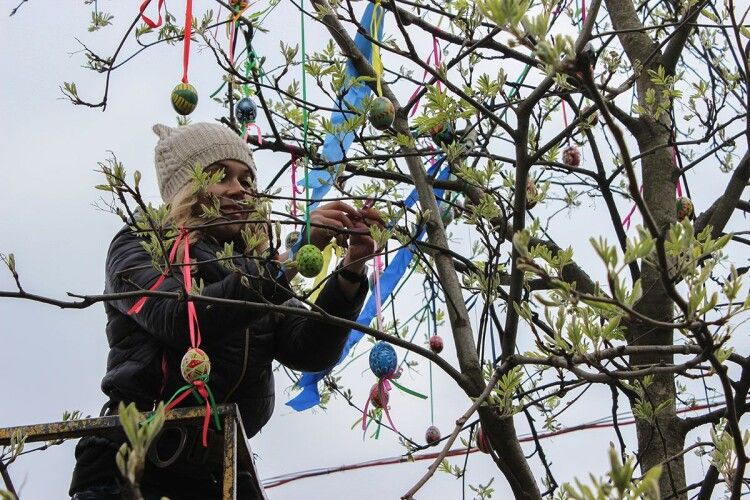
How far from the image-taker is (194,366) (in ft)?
7.07

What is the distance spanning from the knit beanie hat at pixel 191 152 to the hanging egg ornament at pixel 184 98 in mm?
79

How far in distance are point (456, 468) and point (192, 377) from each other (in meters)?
1.43

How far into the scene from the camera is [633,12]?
4008 mm

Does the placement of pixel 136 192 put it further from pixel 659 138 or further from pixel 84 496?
pixel 659 138

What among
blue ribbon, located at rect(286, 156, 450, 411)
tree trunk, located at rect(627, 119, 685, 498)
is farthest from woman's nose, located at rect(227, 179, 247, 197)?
tree trunk, located at rect(627, 119, 685, 498)

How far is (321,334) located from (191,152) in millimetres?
632

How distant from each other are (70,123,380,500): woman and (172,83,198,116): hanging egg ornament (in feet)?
0.56

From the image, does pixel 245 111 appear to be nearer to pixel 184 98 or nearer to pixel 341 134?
pixel 184 98

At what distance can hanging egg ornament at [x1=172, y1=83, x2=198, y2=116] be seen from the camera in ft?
9.79

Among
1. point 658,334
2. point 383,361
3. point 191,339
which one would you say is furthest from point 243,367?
point 658,334

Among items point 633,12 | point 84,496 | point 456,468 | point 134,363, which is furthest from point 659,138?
point 84,496

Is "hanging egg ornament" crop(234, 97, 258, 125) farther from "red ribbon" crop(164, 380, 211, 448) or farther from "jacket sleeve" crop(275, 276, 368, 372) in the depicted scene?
"red ribbon" crop(164, 380, 211, 448)

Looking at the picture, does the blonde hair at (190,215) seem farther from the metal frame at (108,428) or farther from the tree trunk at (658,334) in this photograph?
the tree trunk at (658,334)

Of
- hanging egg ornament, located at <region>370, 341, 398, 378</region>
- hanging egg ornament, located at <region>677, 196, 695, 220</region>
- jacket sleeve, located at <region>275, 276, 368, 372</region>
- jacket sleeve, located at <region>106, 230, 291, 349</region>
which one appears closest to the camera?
jacket sleeve, located at <region>106, 230, 291, 349</region>
